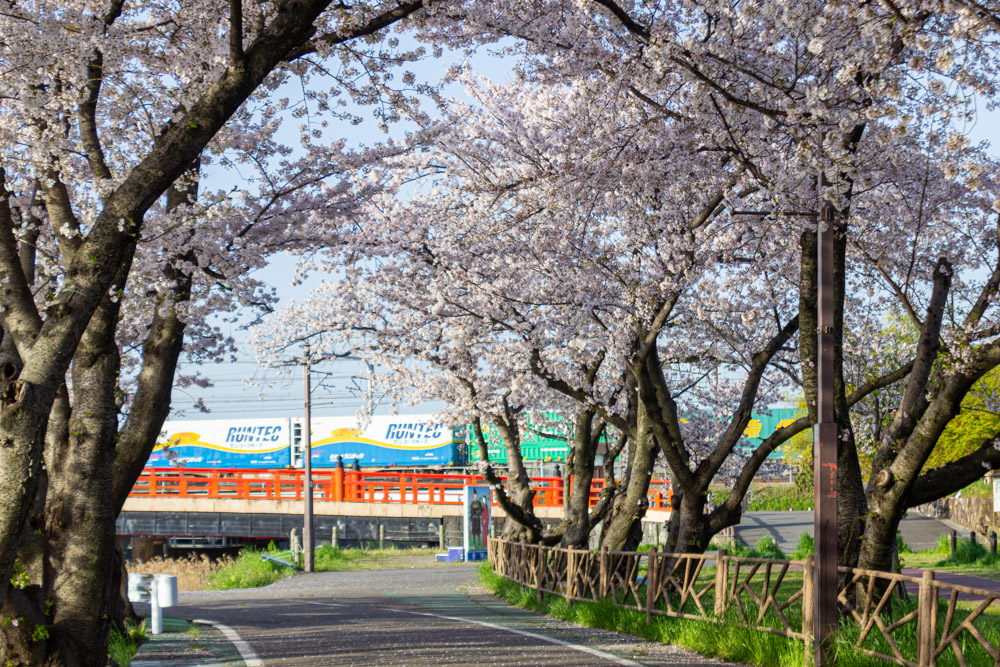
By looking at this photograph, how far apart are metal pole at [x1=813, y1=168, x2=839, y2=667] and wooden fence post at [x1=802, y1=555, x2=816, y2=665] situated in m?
0.23

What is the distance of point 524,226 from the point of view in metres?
14.8

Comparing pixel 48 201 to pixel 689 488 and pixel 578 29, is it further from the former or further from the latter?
pixel 689 488

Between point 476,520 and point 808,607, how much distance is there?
2584cm

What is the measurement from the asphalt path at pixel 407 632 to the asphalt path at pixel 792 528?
12.4 meters

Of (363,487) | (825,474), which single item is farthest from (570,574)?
(363,487)

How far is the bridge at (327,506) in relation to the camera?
37.9 m

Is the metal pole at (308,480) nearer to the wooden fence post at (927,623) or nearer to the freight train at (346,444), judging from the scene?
the freight train at (346,444)

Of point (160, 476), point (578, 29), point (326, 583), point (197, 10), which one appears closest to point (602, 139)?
point (578, 29)

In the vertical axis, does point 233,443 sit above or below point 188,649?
above

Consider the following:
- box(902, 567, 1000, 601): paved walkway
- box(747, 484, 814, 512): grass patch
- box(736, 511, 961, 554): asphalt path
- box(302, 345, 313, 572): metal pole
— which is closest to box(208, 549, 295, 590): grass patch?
box(302, 345, 313, 572): metal pole

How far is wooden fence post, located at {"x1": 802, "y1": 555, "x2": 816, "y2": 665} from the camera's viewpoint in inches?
355

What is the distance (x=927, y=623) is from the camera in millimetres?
7945

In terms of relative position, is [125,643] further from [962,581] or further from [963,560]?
[963,560]

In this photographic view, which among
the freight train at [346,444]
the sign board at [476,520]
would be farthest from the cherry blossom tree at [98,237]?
the freight train at [346,444]
